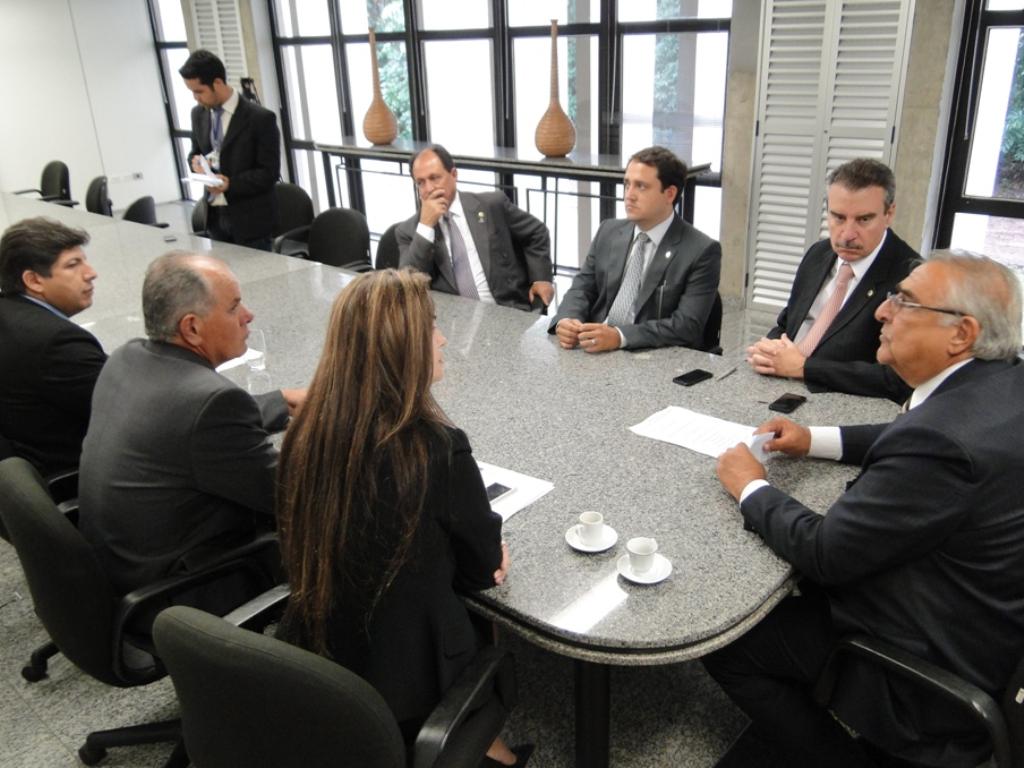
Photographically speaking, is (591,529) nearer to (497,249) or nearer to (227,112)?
(497,249)

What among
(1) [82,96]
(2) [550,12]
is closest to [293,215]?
(2) [550,12]

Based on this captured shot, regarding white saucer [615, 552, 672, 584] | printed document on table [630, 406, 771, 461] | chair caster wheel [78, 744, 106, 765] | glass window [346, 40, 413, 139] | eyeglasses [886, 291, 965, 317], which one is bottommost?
chair caster wheel [78, 744, 106, 765]

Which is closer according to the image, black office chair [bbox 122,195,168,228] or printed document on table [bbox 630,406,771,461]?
printed document on table [bbox 630,406,771,461]

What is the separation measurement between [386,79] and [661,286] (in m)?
4.72

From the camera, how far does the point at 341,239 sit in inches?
164

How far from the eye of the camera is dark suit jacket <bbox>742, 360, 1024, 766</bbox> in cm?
128

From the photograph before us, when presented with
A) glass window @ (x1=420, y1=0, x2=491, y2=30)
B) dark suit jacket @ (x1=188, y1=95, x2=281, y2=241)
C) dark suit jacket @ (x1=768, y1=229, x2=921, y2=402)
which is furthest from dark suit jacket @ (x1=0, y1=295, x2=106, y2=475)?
glass window @ (x1=420, y1=0, x2=491, y2=30)

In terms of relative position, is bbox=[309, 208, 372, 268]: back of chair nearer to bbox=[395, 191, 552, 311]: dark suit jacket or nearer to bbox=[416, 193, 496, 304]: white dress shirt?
bbox=[395, 191, 552, 311]: dark suit jacket

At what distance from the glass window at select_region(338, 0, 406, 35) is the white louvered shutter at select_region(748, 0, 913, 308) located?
3.42 meters

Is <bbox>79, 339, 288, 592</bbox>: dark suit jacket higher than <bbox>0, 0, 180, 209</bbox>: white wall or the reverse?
the reverse

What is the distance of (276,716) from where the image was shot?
1.06 metres

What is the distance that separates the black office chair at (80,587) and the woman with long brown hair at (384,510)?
0.40 m

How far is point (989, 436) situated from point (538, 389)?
1.19 m

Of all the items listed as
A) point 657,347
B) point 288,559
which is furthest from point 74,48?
point 288,559
